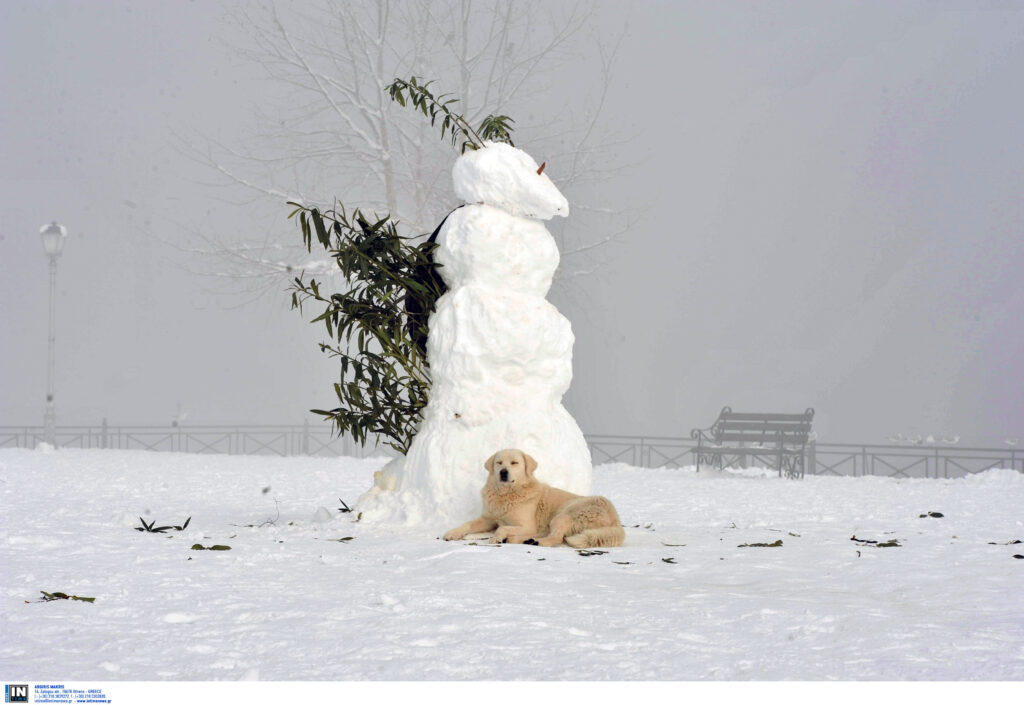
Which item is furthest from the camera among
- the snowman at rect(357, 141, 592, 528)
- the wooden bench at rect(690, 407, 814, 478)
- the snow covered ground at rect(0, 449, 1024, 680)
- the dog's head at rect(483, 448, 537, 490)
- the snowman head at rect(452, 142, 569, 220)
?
the wooden bench at rect(690, 407, 814, 478)

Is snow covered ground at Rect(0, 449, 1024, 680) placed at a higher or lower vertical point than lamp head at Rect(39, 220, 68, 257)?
lower

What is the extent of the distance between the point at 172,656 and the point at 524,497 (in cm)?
300

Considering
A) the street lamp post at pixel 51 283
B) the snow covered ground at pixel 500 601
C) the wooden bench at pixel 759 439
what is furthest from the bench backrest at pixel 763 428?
A: the street lamp post at pixel 51 283

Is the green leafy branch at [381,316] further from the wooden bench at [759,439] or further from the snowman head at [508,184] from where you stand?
the wooden bench at [759,439]

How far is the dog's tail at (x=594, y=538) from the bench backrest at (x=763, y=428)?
8193 millimetres

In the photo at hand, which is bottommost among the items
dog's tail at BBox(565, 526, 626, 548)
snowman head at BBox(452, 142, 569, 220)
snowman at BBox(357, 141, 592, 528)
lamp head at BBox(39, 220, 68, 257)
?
dog's tail at BBox(565, 526, 626, 548)

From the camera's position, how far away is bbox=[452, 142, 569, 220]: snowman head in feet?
21.8

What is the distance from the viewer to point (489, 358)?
21.1 ft

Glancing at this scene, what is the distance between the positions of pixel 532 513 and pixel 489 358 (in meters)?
1.18

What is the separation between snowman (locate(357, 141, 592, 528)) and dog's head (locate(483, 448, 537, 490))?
0.48 meters

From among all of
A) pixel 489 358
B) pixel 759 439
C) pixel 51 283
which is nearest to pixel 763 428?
pixel 759 439

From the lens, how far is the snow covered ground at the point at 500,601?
116 inches

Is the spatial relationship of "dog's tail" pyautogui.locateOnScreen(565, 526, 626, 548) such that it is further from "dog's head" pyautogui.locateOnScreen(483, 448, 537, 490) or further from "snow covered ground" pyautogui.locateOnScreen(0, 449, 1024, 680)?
"dog's head" pyautogui.locateOnScreen(483, 448, 537, 490)

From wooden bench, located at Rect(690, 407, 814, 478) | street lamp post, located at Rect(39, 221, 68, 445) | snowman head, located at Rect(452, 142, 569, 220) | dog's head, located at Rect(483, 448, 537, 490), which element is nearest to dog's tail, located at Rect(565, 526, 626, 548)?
dog's head, located at Rect(483, 448, 537, 490)
